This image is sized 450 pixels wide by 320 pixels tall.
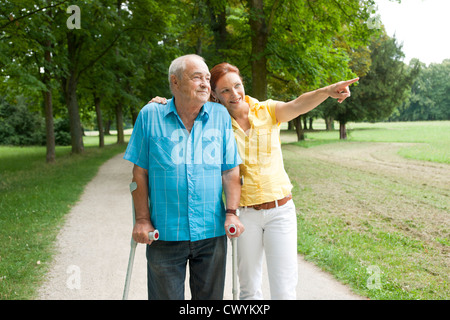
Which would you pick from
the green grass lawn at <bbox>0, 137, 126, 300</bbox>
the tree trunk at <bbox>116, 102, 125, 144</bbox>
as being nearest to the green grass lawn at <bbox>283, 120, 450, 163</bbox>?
the tree trunk at <bbox>116, 102, 125, 144</bbox>

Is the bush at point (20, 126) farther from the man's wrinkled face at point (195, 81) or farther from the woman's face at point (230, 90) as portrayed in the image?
the man's wrinkled face at point (195, 81)

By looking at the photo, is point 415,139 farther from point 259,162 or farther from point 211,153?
point 211,153

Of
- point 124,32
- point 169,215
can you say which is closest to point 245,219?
point 169,215

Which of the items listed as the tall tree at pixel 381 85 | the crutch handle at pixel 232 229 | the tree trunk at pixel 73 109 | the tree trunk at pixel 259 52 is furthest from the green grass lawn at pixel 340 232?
the tall tree at pixel 381 85

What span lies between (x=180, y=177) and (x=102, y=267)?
3233 millimetres

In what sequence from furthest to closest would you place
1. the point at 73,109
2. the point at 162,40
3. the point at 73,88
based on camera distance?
the point at 73,109 → the point at 73,88 → the point at 162,40

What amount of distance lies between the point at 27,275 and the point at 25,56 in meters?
12.0

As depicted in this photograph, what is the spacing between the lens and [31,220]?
7.21m

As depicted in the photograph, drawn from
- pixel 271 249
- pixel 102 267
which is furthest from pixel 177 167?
pixel 102 267

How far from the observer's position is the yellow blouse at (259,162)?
2.69 m

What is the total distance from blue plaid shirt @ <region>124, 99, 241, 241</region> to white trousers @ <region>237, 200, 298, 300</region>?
390mm

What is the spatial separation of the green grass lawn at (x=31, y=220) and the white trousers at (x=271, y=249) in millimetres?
2668

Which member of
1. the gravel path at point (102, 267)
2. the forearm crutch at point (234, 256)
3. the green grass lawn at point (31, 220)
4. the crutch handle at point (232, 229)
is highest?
the crutch handle at point (232, 229)
